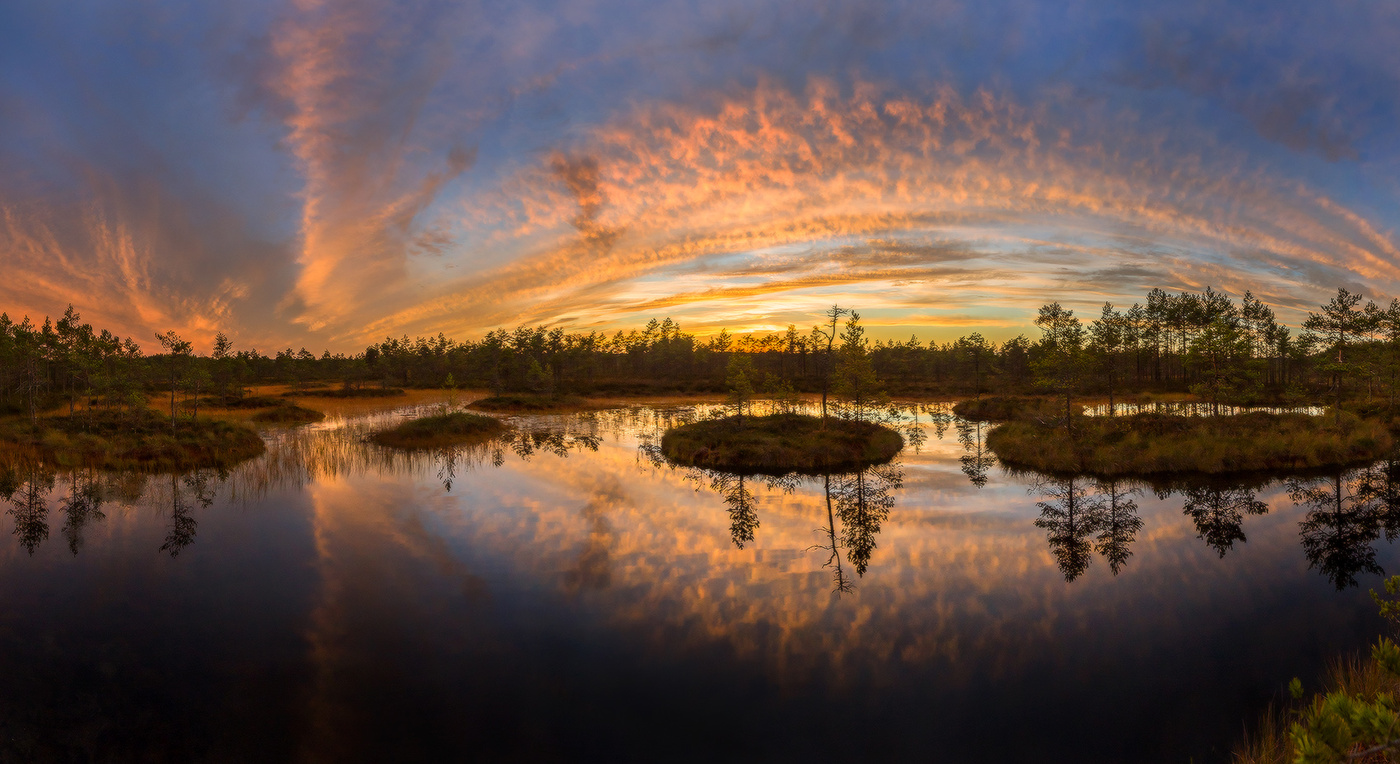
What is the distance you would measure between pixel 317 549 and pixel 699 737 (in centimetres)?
1423

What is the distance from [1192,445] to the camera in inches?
1044

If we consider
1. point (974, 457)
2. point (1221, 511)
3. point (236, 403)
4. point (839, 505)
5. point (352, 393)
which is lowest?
point (1221, 511)

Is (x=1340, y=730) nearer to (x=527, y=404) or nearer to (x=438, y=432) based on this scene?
(x=438, y=432)

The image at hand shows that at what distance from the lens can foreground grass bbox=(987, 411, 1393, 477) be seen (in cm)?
2573

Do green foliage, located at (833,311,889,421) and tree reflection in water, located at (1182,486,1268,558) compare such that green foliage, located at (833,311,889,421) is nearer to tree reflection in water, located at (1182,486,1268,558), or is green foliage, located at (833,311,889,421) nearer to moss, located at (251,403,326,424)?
tree reflection in water, located at (1182,486,1268,558)

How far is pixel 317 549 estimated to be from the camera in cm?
1606

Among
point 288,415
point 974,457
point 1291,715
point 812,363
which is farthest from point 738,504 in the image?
point 812,363

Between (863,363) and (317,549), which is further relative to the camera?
(863,363)

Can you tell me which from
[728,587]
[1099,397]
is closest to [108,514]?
[728,587]

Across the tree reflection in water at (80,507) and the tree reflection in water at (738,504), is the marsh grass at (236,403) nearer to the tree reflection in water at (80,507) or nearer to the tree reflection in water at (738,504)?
the tree reflection in water at (80,507)

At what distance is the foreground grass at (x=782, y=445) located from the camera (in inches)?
1096

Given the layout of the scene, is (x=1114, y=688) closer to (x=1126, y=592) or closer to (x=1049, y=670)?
(x=1049, y=670)

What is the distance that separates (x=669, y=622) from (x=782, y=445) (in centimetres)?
1824

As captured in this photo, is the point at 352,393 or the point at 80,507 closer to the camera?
the point at 80,507
